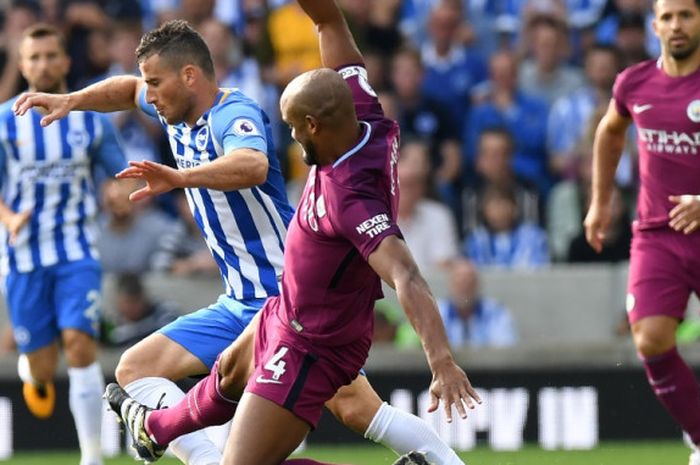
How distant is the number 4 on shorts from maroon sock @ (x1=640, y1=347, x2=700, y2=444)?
2547mm

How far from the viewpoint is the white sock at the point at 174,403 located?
754cm

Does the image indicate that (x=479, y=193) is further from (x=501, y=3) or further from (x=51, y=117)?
(x=51, y=117)

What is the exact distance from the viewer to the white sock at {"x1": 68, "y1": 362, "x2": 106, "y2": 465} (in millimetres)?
9594

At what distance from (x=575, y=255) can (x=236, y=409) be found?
21.9 ft

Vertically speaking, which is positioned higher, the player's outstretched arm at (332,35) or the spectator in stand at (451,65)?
the player's outstretched arm at (332,35)

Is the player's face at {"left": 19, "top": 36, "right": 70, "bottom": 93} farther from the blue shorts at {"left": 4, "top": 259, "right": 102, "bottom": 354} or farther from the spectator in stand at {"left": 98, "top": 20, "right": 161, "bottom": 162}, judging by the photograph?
the spectator in stand at {"left": 98, "top": 20, "right": 161, "bottom": 162}

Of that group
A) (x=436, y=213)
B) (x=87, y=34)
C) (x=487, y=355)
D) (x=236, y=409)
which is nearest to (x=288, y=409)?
(x=236, y=409)

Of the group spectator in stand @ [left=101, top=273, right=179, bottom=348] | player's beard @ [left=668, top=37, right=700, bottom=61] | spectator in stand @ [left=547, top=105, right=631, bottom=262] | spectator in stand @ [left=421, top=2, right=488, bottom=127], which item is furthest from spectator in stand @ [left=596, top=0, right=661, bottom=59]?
player's beard @ [left=668, top=37, right=700, bottom=61]

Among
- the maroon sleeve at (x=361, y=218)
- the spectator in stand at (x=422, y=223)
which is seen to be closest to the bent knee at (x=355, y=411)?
the maroon sleeve at (x=361, y=218)

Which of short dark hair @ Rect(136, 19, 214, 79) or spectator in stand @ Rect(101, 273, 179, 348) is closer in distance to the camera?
short dark hair @ Rect(136, 19, 214, 79)

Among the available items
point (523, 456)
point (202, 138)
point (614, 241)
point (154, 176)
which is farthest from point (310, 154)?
point (614, 241)

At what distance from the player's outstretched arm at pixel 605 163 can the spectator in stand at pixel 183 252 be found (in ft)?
14.3

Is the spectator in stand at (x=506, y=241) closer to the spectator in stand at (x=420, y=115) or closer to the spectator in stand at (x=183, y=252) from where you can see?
the spectator in stand at (x=420, y=115)

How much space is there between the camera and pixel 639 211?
8984mm
